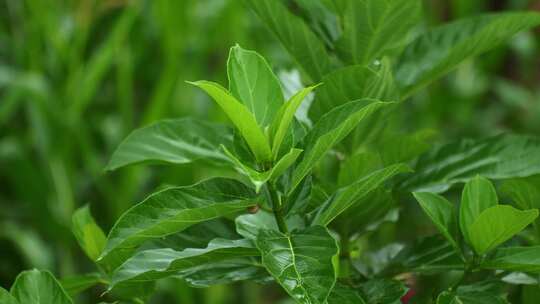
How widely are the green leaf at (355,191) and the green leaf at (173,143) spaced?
4.6 inches

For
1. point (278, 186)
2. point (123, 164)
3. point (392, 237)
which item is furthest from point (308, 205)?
point (392, 237)

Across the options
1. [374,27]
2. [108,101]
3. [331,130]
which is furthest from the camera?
[108,101]

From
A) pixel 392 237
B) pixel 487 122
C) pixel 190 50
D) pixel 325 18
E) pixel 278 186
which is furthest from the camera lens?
pixel 487 122

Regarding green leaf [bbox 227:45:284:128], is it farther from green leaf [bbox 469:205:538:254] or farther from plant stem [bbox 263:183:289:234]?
green leaf [bbox 469:205:538:254]

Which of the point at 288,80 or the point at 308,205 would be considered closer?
the point at 308,205

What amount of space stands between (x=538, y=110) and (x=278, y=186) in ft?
5.37

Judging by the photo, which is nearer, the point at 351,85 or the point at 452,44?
the point at 351,85

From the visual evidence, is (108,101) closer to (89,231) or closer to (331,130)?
(89,231)

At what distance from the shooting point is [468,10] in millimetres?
2119

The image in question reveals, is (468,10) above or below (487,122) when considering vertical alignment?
above

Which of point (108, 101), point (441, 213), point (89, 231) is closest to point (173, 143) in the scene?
point (89, 231)

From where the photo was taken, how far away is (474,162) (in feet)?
2.23

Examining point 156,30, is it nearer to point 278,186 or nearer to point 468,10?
point 468,10

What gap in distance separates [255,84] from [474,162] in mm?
211
